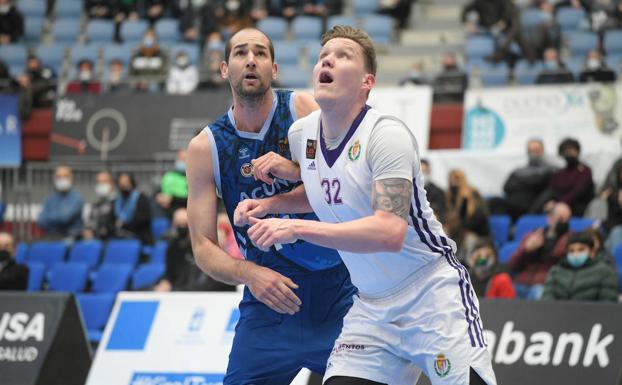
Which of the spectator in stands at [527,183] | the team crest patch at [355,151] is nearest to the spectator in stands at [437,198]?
the spectator in stands at [527,183]

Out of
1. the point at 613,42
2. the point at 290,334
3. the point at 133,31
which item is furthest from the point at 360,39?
the point at 133,31

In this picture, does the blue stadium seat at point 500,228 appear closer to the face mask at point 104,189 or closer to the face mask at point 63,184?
the face mask at point 104,189

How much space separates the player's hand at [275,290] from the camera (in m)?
5.86

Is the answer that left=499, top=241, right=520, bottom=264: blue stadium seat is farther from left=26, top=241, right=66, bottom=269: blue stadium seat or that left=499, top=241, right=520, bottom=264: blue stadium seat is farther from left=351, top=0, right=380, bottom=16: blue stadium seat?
left=351, top=0, right=380, bottom=16: blue stadium seat

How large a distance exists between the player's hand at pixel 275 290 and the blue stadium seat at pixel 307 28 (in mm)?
15688

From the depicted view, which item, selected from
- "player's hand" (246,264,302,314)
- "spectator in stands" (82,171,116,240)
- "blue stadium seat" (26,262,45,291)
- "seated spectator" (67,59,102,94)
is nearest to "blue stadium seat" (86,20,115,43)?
"seated spectator" (67,59,102,94)

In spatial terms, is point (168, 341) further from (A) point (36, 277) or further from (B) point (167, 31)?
(B) point (167, 31)

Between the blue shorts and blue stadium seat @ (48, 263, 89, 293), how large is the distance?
8.36m

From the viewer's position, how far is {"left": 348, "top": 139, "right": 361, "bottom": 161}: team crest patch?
5398 millimetres

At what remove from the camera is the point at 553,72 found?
16766 millimetres

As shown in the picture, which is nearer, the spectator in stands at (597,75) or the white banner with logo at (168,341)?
the white banner with logo at (168,341)

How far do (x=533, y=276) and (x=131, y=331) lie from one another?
4.79 m

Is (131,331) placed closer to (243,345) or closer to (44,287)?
(243,345)

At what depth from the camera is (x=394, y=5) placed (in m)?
21.7
